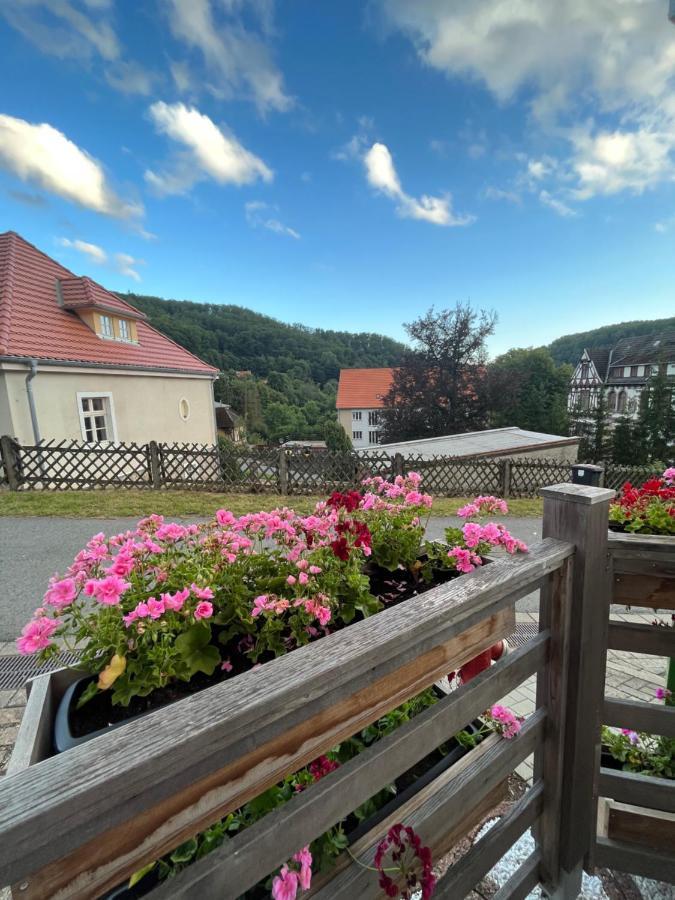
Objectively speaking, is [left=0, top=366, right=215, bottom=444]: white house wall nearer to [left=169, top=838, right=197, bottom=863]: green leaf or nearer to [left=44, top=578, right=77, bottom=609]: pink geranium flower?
[left=44, top=578, right=77, bottom=609]: pink geranium flower

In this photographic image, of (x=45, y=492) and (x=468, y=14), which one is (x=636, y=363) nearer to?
(x=468, y=14)

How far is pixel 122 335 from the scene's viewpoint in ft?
41.3

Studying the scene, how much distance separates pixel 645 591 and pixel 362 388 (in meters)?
37.6

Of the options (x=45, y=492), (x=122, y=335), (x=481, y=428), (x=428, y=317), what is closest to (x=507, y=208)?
(x=428, y=317)

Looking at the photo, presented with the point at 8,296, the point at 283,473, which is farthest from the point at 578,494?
the point at 8,296

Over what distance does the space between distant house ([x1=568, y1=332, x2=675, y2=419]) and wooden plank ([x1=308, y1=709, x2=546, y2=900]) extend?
128 ft

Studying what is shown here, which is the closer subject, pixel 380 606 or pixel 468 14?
pixel 380 606

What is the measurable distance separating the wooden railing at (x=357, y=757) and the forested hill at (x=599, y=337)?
181 ft

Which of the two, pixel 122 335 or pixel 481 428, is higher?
pixel 122 335

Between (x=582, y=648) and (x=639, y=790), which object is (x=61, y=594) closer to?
(x=582, y=648)

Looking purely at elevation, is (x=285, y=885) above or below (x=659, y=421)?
above

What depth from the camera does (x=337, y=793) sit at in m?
0.74

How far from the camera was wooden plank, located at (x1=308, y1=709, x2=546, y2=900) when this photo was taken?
842 millimetres

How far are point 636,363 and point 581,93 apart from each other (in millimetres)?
39212
